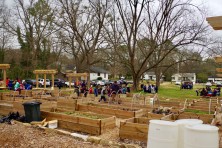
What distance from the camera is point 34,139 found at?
8.10m

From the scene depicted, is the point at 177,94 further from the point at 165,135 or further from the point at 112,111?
the point at 165,135

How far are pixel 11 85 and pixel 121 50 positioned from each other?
1450cm

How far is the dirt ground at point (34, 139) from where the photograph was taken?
291 inches

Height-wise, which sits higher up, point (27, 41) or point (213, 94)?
point (27, 41)

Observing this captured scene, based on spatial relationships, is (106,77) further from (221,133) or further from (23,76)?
(221,133)

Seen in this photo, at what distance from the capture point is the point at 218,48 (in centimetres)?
2194

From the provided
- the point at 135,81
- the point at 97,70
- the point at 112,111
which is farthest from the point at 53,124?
the point at 97,70

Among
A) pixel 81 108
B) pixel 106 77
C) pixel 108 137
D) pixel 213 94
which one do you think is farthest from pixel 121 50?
pixel 106 77

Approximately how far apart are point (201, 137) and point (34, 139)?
5442mm

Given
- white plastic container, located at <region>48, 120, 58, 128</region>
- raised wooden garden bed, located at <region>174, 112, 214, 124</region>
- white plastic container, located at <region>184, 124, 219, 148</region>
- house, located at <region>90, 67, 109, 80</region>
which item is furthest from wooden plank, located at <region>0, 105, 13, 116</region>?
house, located at <region>90, 67, 109, 80</region>

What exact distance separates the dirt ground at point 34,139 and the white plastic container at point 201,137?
352 cm

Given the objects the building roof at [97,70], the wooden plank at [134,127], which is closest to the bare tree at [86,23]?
the wooden plank at [134,127]

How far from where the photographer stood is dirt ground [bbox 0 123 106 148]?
7404 mm

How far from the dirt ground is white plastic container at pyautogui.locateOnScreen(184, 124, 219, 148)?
3.52 m
